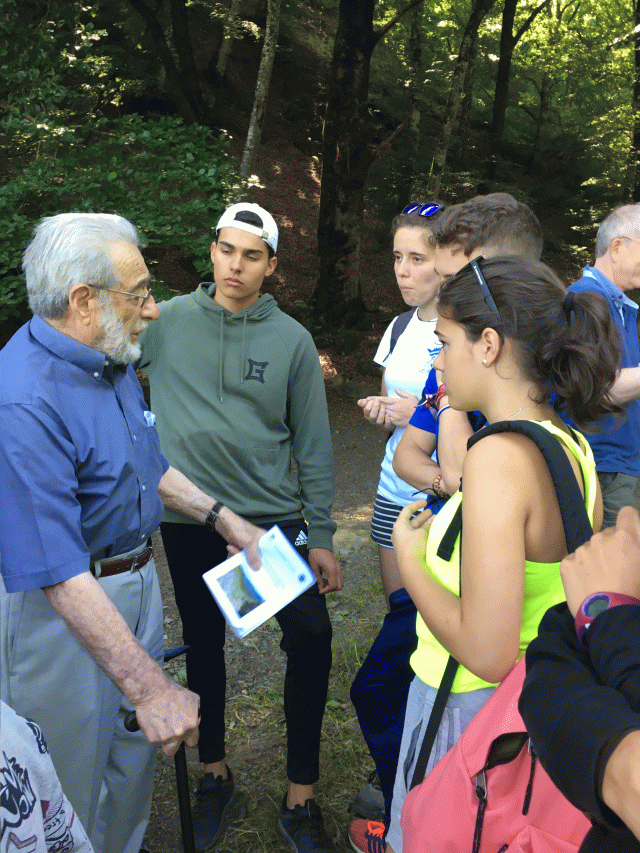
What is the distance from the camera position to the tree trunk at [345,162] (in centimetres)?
1082

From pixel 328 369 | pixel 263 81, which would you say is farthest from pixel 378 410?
pixel 263 81

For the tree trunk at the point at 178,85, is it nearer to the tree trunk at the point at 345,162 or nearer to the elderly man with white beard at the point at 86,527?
the tree trunk at the point at 345,162

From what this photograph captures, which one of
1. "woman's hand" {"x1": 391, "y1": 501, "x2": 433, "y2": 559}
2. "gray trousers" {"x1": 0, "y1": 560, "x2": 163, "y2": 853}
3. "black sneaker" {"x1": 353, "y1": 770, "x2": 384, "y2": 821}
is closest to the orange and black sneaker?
"black sneaker" {"x1": 353, "y1": 770, "x2": 384, "y2": 821}

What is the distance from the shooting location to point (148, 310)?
254 centimetres

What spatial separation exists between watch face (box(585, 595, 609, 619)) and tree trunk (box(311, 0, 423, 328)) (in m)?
10.8

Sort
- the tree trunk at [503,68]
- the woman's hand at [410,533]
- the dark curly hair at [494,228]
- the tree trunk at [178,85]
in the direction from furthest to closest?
the tree trunk at [503,68], the tree trunk at [178,85], the dark curly hair at [494,228], the woman's hand at [410,533]

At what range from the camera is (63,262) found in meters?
2.27

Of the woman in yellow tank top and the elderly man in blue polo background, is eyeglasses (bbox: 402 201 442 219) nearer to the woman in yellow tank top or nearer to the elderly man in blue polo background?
the elderly man in blue polo background

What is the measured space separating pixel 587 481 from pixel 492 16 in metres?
21.4

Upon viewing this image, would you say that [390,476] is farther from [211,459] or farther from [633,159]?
[633,159]

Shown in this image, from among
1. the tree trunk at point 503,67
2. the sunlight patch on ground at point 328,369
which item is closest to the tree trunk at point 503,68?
the tree trunk at point 503,67

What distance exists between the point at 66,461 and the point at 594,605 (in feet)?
4.95

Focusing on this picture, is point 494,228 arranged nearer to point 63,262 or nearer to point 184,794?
point 63,262

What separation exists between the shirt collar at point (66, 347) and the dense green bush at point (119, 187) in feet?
16.0
